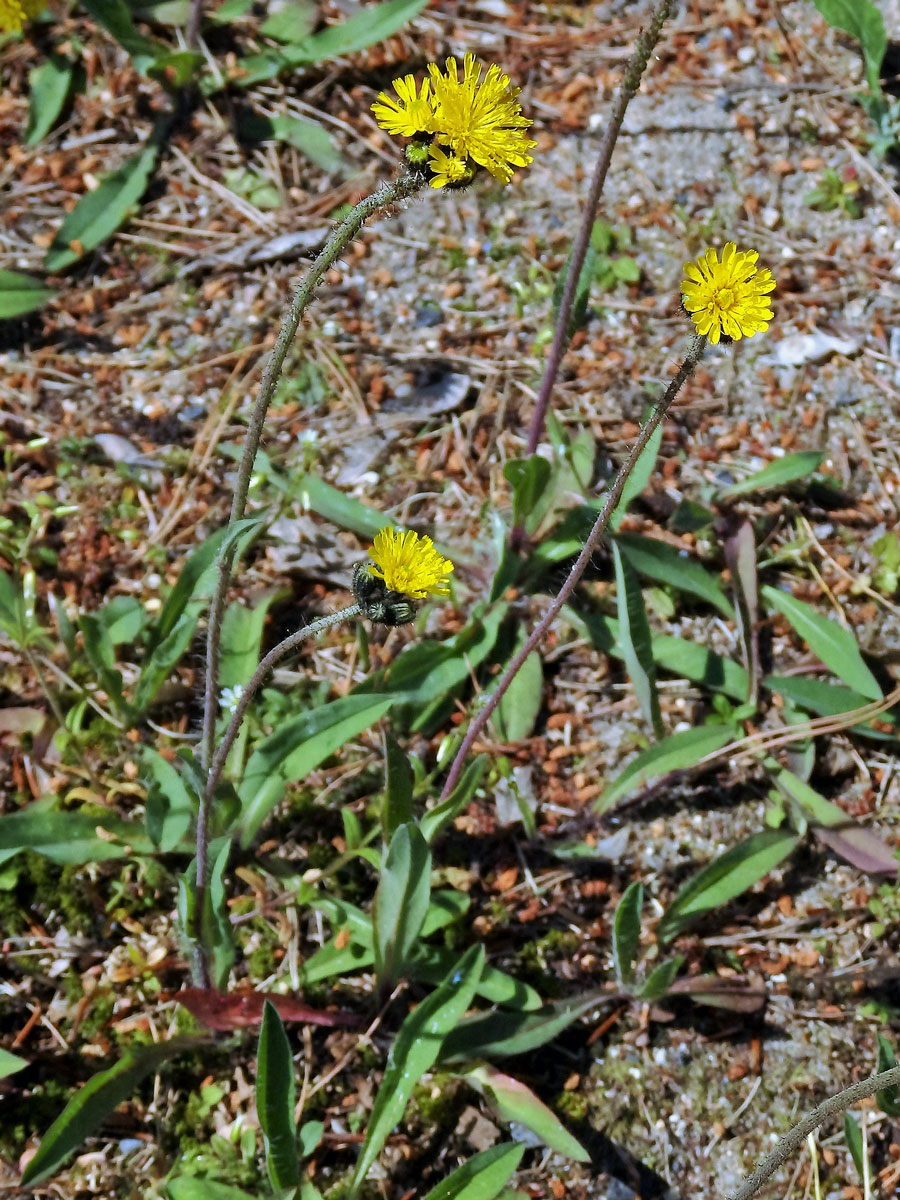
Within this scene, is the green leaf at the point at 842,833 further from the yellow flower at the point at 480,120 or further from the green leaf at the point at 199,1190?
the yellow flower at the point at 480,120

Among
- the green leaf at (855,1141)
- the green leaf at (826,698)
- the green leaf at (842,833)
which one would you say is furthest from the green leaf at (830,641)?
the green leaf at (855,1141)

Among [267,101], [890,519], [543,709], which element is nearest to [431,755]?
[543,709]

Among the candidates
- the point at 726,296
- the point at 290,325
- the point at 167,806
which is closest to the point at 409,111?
the point at 290,325

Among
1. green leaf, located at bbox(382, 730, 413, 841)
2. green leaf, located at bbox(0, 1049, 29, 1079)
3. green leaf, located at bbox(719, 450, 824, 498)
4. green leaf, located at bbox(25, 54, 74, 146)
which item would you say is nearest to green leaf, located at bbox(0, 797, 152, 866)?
green leaf, located at bbox(0, 1049, 29, 1079)

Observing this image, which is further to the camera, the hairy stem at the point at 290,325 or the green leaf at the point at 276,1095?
the green leaf at the point at 276,1095

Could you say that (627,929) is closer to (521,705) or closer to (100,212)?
(521,705)
